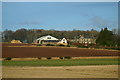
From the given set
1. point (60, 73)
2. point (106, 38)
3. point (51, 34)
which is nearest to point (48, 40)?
point (51, 34)

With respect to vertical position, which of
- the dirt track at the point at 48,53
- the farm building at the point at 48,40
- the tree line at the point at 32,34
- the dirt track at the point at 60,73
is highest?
the tree line at the point at 32,34

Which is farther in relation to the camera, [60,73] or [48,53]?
[48,53]

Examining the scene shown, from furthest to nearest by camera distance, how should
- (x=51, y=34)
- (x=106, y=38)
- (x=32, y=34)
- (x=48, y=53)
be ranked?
(x=51, y=34) < (x=32, y=34) < (x=106, y=38) < (x=48, y=53)

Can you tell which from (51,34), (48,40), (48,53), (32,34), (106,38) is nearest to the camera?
(48,53)

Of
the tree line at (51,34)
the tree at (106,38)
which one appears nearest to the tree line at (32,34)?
the tree line at (51,34)

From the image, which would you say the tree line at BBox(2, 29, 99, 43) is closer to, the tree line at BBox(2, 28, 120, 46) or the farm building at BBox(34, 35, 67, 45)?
the tree line at BBox(2, 28, 120, 46)

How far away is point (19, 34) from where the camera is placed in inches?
1868

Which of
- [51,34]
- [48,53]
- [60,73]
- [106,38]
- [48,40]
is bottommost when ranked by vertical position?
[60,73]

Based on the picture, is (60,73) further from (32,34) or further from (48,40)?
(48,40)

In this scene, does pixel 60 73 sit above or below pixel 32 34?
below

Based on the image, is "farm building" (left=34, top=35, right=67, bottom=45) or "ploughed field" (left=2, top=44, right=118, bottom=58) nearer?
"ploughed field" (left=2, top=44, right=118, bottom=58)

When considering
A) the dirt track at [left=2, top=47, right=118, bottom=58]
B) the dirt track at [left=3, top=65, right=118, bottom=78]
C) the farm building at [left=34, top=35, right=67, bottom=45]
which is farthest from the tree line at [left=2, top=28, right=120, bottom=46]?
the dirt track at [left=3, top=65, right=118, bottom=78]

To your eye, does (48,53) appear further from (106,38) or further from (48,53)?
(106,38)

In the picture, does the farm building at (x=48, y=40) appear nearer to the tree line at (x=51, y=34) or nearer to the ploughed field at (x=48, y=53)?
the tree line at (x=51, y=34)
